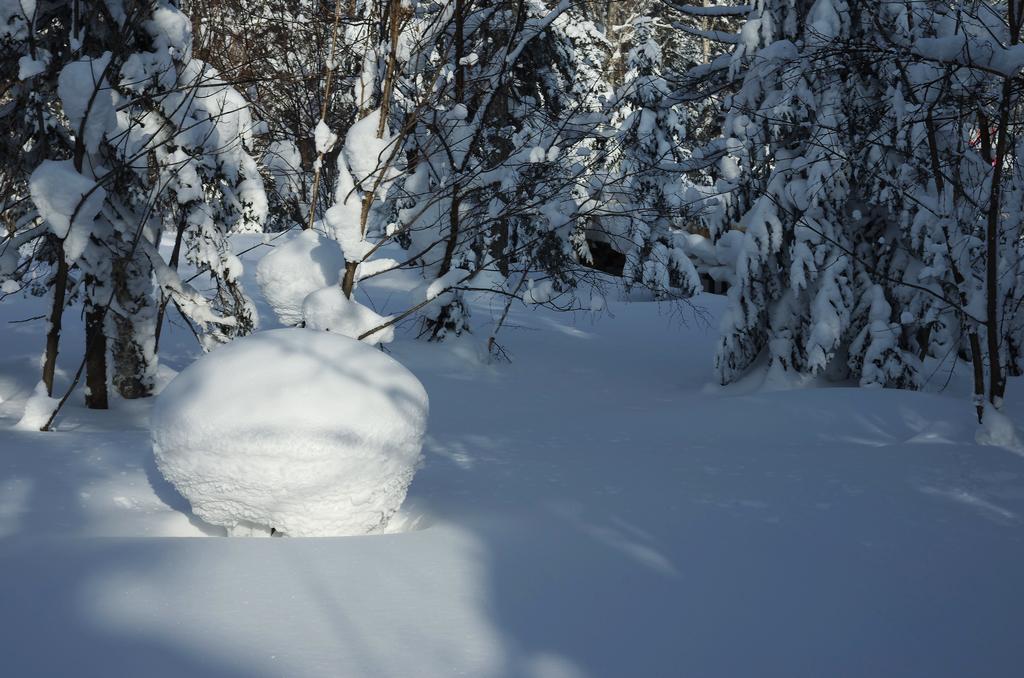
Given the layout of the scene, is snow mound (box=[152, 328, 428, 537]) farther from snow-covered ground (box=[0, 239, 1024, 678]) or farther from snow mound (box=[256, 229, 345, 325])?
snow mound (box=[256, 229, 345, 325])

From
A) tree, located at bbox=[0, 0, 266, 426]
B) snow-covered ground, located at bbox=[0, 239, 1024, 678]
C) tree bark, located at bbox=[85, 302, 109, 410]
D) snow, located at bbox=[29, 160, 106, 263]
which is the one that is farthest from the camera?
tree bark, located at bbox=[85, 302, 109, 410]

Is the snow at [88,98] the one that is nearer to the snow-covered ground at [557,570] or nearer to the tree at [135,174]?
the tree at [135,174]

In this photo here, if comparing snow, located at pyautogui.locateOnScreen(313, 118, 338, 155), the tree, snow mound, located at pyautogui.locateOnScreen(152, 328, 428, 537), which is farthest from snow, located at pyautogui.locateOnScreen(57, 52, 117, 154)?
snow mound, located at pyautogui.locateOnScreen(152, 328, 428, 537)

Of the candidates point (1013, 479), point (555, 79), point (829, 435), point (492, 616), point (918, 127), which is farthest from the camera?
point (555, 79)

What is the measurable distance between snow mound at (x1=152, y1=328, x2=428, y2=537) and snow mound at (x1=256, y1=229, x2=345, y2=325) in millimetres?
1427

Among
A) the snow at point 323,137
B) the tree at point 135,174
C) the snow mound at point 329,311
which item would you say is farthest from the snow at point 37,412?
the snow at point 323,137

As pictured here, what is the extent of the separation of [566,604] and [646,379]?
9009 mm

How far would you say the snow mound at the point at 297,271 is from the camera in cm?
579

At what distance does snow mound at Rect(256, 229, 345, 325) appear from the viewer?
19.0ft

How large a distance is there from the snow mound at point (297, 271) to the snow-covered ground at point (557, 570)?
138 cm

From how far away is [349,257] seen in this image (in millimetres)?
5590

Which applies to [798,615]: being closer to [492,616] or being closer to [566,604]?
[566,604]

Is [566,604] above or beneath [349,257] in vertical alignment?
beneath

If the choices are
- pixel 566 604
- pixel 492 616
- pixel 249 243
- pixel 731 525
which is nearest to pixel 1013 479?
pixel 731 525
